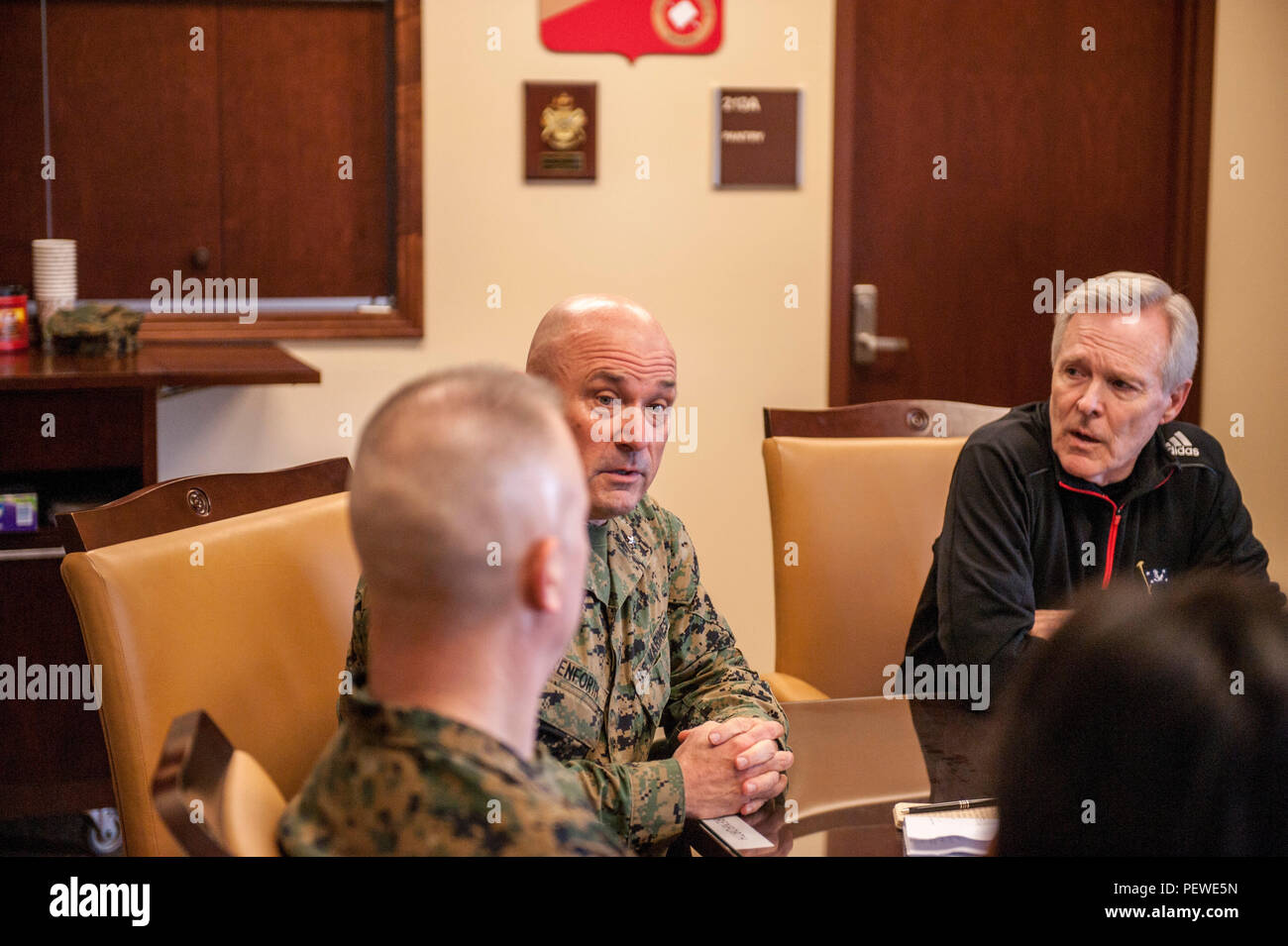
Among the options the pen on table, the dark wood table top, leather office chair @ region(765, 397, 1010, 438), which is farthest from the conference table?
the dark wood table top

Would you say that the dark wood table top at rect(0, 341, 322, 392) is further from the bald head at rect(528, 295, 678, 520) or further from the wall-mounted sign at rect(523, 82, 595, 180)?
the bald head at rect(528, 295, 678, 520)

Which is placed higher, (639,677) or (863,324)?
(863,324)

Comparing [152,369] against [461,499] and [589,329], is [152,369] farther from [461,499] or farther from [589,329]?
[461,499]

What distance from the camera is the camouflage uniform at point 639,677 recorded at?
150 centimetres

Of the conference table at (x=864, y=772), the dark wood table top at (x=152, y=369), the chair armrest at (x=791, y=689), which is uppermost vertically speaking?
the dark wood table top at (x=152, y=369)

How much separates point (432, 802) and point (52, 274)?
2633 mm

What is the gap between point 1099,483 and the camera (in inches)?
83.6

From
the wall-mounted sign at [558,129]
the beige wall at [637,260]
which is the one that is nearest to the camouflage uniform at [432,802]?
the beige wall at [637,260]

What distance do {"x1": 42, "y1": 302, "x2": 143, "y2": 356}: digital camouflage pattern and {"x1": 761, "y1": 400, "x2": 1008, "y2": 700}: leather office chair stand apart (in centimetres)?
159

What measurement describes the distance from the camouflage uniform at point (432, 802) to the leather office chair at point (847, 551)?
1.40 metres

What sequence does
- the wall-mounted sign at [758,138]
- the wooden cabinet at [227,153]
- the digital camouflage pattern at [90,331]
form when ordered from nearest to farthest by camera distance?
1. the digital camouflage pattern at [90,331]
2. the wooden cabinet at [227,153]
3. the wall-mounted sign at [758,138]

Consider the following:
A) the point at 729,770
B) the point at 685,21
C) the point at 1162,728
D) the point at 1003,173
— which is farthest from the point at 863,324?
the point at 1162,728

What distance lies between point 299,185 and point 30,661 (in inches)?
53.6

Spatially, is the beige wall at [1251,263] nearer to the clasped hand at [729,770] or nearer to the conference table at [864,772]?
the conference table at [864,772]
